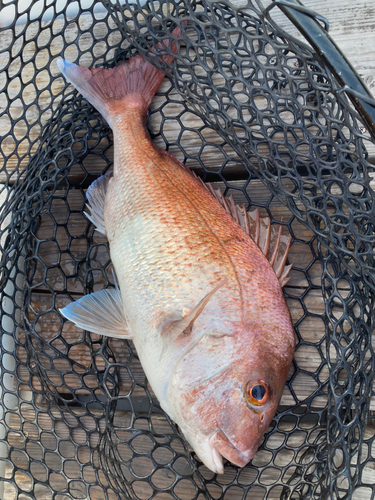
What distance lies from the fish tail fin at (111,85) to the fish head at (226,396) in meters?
0.92

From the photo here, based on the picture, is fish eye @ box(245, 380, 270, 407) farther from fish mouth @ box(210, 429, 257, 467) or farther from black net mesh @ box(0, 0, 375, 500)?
black net mesh @ box(0, 0, 375, 500)

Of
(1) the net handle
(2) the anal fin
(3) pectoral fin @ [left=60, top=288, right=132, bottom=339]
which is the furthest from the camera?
(2) the anal fin

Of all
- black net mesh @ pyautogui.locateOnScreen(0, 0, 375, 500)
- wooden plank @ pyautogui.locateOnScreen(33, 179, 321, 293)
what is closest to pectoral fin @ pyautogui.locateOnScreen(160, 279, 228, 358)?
black net mesh @ pyautogui.locateOnScreen(0, 0, 375, 500)

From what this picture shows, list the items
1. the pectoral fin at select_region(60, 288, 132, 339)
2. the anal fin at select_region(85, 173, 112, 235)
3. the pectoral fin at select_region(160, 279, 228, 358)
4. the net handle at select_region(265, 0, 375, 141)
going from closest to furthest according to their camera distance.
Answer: the net handle at select_region(265, 0, 375, 141) → the pectoral fin at select_region(160, 279, 228, 358) → the pectoral fin at select_region(60, 288, 132, 339) → the anal fin at select_region(85, 173, 112, 235)

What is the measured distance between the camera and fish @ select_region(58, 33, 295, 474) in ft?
3.73

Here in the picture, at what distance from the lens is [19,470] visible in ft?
5.08

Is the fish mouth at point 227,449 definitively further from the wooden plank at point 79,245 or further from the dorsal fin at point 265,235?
the wooden plank at point 79,245

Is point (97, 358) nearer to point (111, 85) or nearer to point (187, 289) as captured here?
→ point (187, 289)

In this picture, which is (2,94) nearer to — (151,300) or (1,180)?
(1,180)

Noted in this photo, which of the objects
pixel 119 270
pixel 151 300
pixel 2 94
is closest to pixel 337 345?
pixel 151 300

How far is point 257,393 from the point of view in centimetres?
114

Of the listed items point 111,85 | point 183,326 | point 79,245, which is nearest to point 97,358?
point 79,245

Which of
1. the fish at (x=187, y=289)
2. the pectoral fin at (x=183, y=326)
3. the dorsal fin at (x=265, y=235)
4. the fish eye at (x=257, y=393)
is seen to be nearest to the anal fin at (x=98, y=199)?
the fish at (x=187, y=289)

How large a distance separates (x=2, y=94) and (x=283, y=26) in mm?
1274
